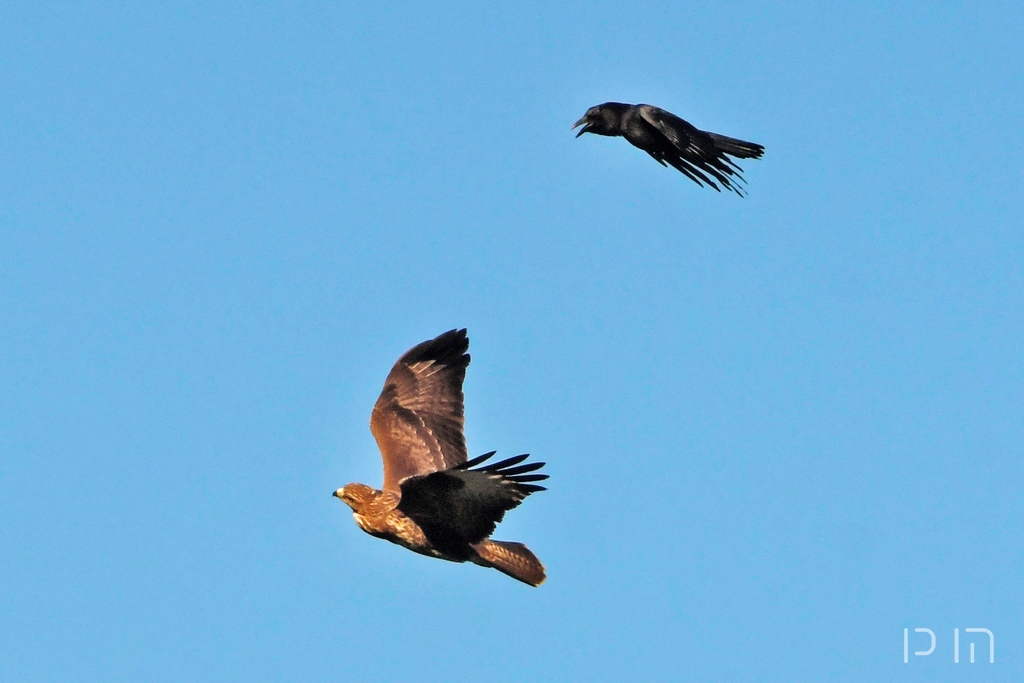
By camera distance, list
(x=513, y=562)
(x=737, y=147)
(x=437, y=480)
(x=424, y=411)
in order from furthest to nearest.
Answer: (x=424, y=411) < (x=513, y=562) < (x=737, y=147) < (x=437, y=480)

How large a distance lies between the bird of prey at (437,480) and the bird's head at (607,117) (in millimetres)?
3202

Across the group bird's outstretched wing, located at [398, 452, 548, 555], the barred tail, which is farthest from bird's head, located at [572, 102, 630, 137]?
the barred tail

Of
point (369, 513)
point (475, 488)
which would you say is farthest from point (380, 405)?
point (475, 488)

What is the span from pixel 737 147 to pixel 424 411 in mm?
4317

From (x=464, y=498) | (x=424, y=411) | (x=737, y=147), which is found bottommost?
(x=464, y=498)

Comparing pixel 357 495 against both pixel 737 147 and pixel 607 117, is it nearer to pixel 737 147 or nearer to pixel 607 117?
pixel 607 117

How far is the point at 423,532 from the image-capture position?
49.2 feet

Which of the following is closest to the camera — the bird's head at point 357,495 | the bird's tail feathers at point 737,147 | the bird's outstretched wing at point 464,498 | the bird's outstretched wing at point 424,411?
the bird's outstretched wing at point 464,498

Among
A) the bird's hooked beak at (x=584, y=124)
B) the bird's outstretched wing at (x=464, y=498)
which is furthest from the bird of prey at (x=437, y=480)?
the bird's hooked beak at (x=584, y=124)

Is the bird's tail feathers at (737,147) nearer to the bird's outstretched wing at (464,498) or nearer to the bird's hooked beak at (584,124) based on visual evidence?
the bird's hooked beak at (584,124)

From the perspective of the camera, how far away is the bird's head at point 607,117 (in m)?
14.9

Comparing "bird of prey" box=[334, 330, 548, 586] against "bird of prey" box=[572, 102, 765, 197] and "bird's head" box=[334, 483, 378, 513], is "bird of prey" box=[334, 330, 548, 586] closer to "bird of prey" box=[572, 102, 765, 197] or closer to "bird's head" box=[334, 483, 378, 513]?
"bird's head" box=[334, 483, 378, 513]

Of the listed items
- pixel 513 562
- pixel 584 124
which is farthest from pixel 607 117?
pixel 513 562

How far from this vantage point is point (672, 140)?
1458cm
